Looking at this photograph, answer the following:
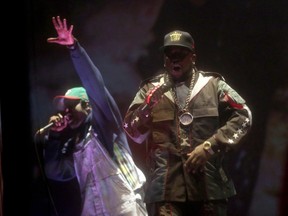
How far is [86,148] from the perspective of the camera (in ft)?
9.71

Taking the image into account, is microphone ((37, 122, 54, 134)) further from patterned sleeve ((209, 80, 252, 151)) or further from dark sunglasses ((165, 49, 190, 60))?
patterned sleeve ((209, 80, 252, 151))

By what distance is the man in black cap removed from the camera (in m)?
2.57

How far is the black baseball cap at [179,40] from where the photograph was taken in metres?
2.67

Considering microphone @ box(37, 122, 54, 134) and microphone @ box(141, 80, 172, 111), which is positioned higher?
microphone @ box(141, 80, 172, 111)

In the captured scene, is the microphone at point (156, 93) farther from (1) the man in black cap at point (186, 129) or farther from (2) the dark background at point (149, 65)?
(2) the dark background at point (149, 65)

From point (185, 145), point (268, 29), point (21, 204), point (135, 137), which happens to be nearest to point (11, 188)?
point (21, 204)

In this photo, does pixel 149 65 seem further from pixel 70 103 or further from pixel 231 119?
pixel 231 119

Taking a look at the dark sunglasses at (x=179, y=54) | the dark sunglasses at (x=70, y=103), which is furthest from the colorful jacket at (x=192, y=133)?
the dark sunglasses at (x=70, y=103)

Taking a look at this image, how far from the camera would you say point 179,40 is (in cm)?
267

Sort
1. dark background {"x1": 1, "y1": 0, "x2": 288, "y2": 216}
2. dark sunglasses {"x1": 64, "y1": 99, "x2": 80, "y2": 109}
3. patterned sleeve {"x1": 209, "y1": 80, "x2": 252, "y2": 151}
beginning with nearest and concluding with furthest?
patterned sleeve {"x1": 209, "y1": 80, "x2": 252, "y2": 151}
dark background {"x1": 1, "y1": 0, "x2": 288, "y2": 216}
dark sunglasses {"x1": 64, "y1": 99, "x2": 80, "y2": 109}

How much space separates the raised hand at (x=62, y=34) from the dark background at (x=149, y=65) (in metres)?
0.06

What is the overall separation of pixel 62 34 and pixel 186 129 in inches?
36.3

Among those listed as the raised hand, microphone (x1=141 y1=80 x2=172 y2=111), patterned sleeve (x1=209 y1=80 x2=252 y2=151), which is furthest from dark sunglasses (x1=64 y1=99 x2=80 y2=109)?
patterned sleeve (x1=209 y1=80 x2=252 y2=151)

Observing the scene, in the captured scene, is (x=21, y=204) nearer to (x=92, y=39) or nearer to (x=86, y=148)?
(x=86, y=148)
